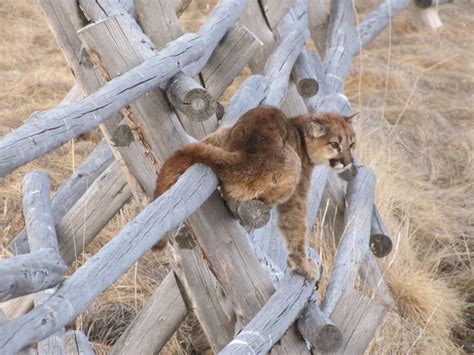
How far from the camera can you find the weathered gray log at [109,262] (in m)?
1.84

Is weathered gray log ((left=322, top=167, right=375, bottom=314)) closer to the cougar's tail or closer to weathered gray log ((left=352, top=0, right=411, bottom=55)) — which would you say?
the cougar's tail

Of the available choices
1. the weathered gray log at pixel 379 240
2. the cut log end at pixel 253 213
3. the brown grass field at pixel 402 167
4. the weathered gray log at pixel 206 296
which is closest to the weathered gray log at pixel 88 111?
the cut log end at pixel 253 213

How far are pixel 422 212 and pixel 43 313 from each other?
417 centimetres

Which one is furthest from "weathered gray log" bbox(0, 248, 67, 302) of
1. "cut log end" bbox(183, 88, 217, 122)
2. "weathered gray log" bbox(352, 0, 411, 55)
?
"weathered gray log" bbox(352, 0, 411, 55)

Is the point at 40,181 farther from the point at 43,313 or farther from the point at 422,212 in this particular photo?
the point at 422,212

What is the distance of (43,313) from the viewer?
6.19 feet

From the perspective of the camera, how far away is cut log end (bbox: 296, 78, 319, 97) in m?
4.29

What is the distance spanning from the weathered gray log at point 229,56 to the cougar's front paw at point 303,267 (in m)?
1.02

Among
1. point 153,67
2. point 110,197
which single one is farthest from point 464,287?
point 153,67

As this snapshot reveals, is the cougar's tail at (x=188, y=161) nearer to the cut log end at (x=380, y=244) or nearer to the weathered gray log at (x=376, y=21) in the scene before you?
the cut log end at (x=380, y=244)

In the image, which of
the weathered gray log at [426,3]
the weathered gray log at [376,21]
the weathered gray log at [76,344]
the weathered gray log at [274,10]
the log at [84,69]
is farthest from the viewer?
the weathered gray log at [426,3]

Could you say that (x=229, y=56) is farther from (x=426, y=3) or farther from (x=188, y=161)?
(x=426, y=3)

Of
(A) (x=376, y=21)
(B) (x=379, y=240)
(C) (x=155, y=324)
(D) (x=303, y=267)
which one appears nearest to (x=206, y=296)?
(C) (x=155, y=324)

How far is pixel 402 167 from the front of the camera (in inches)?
249
